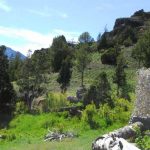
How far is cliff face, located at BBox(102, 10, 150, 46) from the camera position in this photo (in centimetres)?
12325

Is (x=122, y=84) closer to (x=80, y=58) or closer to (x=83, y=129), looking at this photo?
(x=80, y=58)

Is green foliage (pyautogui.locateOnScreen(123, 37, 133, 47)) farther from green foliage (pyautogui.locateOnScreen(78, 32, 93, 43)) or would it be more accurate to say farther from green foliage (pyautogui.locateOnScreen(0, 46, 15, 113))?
green foliage (pyautogui.locateOnScreen(0, 46, 15, 113))

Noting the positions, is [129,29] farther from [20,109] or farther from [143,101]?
[143,101]

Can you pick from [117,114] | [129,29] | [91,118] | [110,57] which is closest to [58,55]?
[110,57]

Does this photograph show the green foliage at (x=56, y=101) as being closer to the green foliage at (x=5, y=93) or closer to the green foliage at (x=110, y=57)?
the green foliage at (x=5, y=93)

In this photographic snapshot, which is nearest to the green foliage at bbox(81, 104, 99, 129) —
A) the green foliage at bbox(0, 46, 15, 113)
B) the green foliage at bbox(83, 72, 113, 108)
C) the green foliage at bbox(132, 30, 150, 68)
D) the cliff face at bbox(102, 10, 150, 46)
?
the green foliage at bbox(83, 72, 113, 108)

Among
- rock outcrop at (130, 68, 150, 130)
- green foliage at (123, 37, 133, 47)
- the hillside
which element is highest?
the hillside

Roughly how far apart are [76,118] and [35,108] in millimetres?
14575

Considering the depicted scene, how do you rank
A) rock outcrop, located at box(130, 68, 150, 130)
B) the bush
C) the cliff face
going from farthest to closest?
the cliff face, the bush, rock outcrop, located at box(130, 68, 150, 130)

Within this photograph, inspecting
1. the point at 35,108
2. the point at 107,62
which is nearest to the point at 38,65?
the point at 35,108

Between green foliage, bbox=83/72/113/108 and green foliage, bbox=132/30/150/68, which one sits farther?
green foliage, bbox=132/30/150/68

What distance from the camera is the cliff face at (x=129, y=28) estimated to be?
12325 cm

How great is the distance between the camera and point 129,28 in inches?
5064

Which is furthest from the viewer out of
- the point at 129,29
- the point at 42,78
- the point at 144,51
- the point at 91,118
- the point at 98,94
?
the point at 129,29
